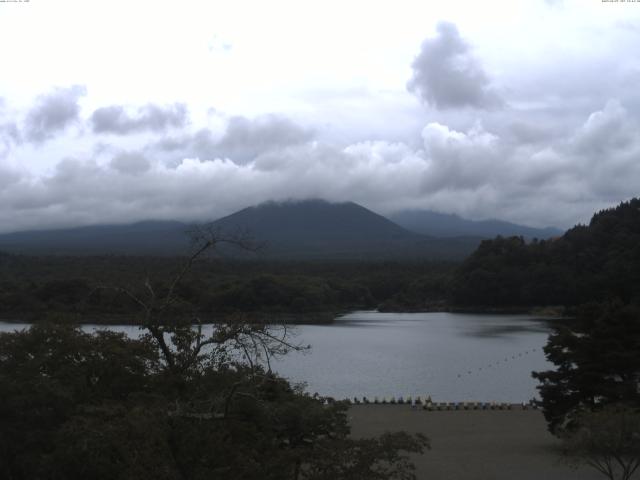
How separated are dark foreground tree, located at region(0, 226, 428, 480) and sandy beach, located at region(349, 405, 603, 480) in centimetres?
371

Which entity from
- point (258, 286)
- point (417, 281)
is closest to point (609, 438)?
point (258, 286)

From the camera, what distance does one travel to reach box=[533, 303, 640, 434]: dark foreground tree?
13.7 m

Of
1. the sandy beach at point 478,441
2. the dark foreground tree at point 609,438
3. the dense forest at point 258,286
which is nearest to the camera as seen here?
the dark foreground tree at point 609,438

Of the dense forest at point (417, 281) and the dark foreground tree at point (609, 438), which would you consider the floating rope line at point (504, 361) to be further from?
the dark foreground tree at point (609, 438)

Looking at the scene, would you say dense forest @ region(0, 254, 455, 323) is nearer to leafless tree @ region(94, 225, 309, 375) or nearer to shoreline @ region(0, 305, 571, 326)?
shoreline @ region(0, 305, 571, 326)

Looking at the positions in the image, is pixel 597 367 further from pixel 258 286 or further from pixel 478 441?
pixel 258 286

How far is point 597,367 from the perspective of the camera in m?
13.9

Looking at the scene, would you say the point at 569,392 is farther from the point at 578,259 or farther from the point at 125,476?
the point at 578,259

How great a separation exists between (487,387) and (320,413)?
16.6 metres

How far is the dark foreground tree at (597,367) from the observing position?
13.7 meters

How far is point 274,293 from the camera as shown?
58750 mm

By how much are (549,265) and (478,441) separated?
54663 mm

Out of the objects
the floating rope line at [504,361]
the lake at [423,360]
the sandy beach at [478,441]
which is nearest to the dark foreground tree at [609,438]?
the sandy beach at [478,441]

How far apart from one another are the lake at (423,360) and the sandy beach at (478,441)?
421cm
